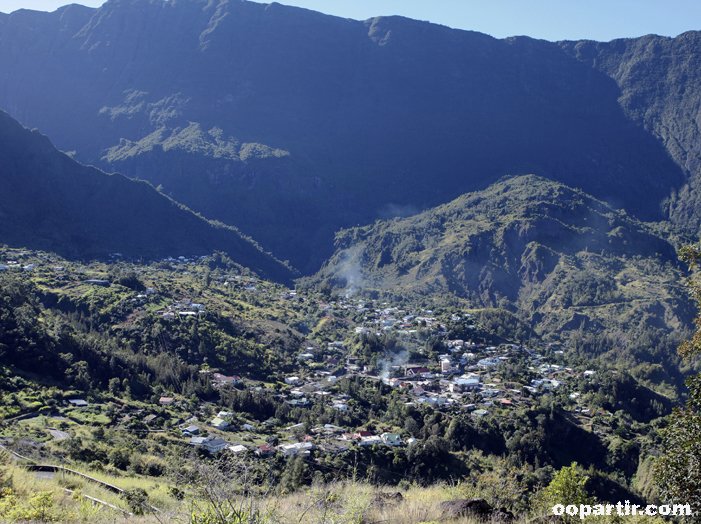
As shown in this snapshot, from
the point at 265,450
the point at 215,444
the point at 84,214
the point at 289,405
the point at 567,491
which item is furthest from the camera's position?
the point at 84,214

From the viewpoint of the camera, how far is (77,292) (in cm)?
7419

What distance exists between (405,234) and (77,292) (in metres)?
104

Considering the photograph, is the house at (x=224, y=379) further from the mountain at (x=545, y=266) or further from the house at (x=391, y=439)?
the mountain at (x=545, y=266)

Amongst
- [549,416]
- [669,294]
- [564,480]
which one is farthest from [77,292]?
[669,294]

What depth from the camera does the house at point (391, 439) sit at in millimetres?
41906

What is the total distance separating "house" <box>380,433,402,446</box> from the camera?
41.9m

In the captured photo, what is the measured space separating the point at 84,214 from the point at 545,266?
116613 millimetres

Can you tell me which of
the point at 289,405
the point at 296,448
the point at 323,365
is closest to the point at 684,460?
the point at 296,448

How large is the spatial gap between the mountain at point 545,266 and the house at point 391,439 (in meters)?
67.5

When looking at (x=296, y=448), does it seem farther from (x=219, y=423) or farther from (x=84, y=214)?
(x=84, y=214)

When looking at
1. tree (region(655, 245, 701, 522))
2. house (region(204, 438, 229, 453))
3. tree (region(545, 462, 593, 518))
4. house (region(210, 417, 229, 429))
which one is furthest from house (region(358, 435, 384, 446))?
tree (region(655, 245, 701, 522))

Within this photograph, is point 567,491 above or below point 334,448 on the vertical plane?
above

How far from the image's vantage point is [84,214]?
12581cm

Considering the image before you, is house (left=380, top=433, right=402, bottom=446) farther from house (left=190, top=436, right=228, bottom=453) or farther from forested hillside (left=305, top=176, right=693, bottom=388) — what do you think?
forested hillside (left=305, top=176, right=693, bottom=388)
